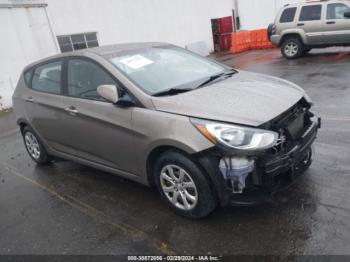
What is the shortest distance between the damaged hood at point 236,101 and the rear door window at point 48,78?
1772 mm

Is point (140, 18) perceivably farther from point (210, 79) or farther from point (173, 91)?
point (173, 91)

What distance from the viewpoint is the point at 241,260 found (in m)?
2.72

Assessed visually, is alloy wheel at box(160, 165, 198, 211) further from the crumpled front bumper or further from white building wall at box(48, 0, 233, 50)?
white building wall at box(48, 0, 233, 50)

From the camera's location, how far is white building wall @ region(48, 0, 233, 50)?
13117 millimetres

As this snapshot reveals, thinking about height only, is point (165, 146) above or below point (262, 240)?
above

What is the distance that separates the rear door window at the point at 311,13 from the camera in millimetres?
11477

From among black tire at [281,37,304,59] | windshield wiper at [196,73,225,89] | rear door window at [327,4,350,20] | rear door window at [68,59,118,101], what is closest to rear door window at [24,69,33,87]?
rear door window at [68,59,118,101]

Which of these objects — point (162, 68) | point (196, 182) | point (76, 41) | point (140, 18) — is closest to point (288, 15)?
point (140, 18)

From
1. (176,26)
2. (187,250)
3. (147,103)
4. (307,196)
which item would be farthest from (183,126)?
(176,26)


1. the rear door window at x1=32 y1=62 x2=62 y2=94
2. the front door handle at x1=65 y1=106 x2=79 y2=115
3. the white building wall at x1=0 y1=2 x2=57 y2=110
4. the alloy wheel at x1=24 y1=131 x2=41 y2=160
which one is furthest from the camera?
the white building wall at x1=0 y1=2 x2=57 y2=110

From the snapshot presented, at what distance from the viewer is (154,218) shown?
3.45 metres

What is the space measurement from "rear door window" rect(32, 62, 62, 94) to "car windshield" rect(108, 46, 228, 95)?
1.03 m

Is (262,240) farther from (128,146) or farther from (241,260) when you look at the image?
(128,146)

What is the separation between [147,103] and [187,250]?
1413mm
